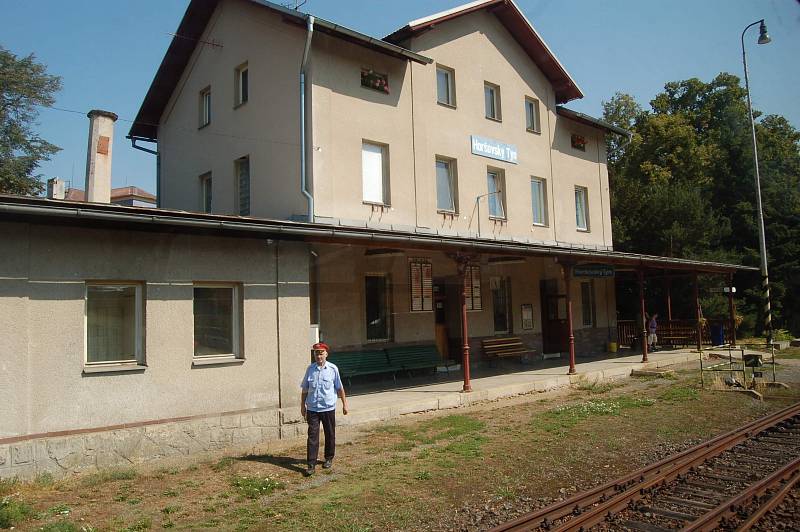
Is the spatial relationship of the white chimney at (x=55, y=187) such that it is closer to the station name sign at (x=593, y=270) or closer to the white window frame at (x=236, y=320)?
the white window frame at (x=236, y=320)

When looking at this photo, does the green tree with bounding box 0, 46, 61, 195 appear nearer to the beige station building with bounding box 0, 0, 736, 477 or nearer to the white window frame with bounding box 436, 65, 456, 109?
the beige station building with bounding box 0, 0, 736, 477

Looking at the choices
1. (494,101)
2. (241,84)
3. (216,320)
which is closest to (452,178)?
(494,101)

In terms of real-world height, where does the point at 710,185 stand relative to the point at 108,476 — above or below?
above

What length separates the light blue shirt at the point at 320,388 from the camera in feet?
24.9

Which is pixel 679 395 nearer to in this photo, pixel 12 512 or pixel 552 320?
pixel 552 320

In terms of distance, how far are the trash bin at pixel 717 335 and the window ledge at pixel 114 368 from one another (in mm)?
21270

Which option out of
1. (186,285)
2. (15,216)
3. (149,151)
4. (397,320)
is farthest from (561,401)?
(149,151)

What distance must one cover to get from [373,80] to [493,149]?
4.46 metres

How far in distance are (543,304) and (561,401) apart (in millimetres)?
7295

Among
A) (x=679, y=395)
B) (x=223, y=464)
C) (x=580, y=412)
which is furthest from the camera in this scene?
(x=679, y=395)

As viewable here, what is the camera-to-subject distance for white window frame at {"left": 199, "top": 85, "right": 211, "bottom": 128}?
55.4ft

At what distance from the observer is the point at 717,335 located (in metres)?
23.1

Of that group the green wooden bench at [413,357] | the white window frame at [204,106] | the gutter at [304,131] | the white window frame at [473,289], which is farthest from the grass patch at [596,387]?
the white window frame at [204,106]

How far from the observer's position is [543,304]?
64.4ft
